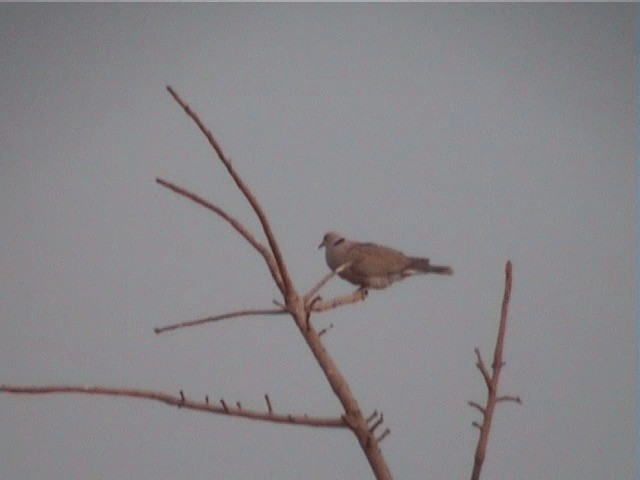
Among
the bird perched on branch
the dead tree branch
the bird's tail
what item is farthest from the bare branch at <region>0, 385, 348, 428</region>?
the bird's tail

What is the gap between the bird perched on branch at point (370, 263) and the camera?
Answer: 628 millimetres

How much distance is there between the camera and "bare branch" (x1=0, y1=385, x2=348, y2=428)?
1.00 feet

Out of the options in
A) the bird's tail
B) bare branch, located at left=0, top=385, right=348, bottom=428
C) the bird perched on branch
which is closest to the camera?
bare branch, located at left=0, top=385, right=348, bottom=428

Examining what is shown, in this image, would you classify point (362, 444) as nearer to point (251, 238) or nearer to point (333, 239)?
point (251, 238)

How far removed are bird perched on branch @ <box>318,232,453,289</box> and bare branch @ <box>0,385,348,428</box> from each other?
22 centimetres

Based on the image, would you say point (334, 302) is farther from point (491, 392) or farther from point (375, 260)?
point (375, 260)

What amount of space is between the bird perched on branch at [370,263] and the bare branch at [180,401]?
22 centimetres

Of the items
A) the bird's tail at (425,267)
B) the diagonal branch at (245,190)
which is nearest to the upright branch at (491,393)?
the diagonal branch at (245,190)

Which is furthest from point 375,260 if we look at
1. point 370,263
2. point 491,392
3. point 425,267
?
point 491,392

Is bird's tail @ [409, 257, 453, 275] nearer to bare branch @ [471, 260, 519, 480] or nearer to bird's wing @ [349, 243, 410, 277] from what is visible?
bird's wing @ [349, 243, 410, 277]

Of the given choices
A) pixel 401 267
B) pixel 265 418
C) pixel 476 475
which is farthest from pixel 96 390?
pixel 401 267

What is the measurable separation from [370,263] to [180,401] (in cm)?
35

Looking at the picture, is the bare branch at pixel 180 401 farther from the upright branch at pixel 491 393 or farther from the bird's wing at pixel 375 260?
the bird's wing at pixel 375 260

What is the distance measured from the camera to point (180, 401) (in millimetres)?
340
